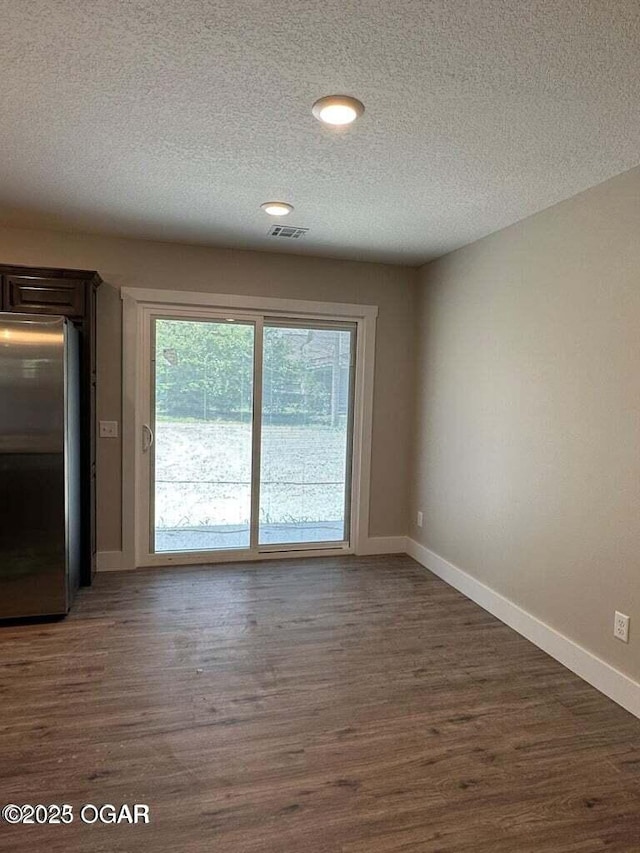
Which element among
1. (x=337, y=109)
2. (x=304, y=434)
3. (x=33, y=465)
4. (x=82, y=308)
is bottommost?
(x=33, y=465)

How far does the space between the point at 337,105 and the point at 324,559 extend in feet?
11.0

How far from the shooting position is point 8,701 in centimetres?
234

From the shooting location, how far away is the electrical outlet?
244cm

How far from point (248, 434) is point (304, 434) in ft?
1.55

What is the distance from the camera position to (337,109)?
1.97 metres

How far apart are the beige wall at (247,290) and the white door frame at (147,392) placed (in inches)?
2.3

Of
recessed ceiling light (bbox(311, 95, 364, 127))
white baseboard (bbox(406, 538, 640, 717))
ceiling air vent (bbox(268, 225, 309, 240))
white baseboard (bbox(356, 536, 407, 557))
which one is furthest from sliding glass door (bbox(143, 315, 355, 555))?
recessed ceiling light (bbox(311, 95, 364, 127))

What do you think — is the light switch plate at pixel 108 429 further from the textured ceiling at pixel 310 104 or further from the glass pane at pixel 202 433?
the textured ceiling at pixel 310 104

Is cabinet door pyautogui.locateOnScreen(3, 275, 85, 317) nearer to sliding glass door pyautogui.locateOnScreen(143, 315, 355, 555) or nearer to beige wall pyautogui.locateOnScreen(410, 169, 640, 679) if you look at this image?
sliding glass door pyautogui.locateOnScreen(143, 315, 355, 555)

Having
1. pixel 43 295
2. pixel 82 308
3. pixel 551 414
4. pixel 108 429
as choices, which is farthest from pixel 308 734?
pixel 43 295

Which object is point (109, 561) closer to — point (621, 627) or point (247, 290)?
point (247, 290)

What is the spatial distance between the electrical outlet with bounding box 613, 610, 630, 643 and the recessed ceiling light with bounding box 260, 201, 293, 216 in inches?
107

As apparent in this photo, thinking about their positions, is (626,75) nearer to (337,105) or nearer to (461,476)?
(337,105)

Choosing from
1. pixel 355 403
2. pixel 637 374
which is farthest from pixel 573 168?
pixel 355 403
